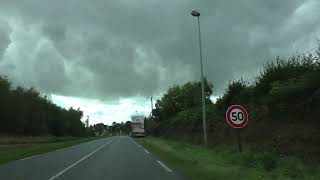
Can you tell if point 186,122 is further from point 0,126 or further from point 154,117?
point 154,117

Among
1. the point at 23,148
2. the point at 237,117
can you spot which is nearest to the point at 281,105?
the point at 237,117

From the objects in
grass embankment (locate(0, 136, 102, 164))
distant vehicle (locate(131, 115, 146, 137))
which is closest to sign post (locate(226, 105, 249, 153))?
grass embankment (locate(0, 136, 102, 164))

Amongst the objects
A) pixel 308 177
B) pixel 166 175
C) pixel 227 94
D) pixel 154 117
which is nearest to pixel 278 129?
pixel 166 175

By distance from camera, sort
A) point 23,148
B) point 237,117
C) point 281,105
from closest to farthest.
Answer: point 237,117 → point 281,105 → point 23,148

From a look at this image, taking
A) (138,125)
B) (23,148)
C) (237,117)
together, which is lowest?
(237,117)

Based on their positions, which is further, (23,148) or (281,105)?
(23,148)

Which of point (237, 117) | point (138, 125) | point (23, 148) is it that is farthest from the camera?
point (138, 125)

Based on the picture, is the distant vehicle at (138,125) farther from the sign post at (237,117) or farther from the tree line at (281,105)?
the sign post at (237,117)

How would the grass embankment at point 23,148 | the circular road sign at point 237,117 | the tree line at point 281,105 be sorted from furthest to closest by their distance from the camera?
the grass embankment at point 23,148 < the tree line at point 281,105 < the circular road sign at point 237,117

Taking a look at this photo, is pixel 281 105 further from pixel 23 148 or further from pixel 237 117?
pixel 23 148

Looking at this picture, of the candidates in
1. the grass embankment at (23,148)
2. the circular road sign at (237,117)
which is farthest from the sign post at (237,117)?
Result: the grass embankment at (23,148)

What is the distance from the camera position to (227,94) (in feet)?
151

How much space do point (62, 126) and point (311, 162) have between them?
13603 cm

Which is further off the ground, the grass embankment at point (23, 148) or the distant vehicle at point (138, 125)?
the distant vehicle at point (138, 125)
